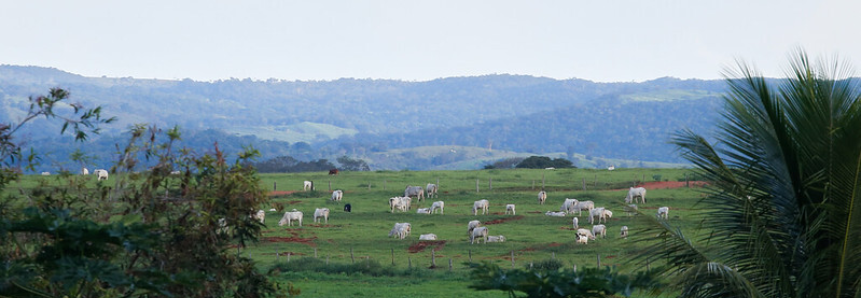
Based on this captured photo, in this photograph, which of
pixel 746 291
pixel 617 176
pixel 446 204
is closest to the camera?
pixel 746 291

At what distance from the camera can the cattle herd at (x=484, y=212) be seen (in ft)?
148

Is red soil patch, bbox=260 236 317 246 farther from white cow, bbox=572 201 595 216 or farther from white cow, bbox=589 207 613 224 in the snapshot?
white cow, bbox=572 201 595 216

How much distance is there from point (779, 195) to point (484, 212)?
143 feet

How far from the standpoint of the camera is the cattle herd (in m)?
45.2

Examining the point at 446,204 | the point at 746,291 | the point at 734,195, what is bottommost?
the point at 446,204

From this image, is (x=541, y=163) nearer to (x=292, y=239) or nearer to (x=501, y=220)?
(x=501, y=220)

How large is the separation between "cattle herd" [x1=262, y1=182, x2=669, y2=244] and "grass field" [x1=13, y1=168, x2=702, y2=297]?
52cm

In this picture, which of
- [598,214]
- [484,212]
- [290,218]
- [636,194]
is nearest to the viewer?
[598,214]

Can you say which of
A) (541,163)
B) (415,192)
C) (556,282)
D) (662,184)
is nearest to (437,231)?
(415,192)

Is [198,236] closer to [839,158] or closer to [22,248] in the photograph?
[22,248]

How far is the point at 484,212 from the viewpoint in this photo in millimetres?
56188

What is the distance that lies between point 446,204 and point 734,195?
50110mm

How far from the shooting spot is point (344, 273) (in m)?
37.6

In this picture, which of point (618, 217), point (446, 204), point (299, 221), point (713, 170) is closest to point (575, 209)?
point (618, 217)
